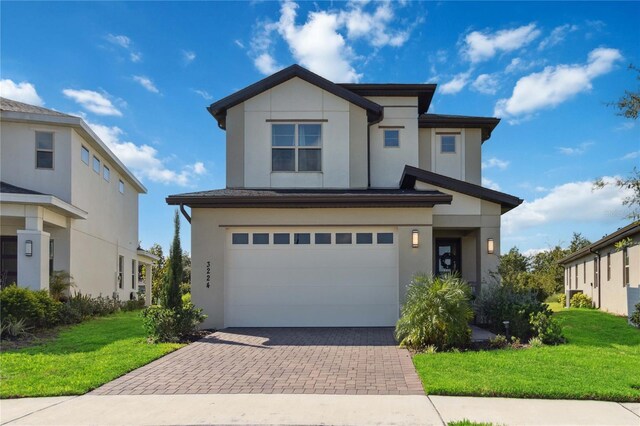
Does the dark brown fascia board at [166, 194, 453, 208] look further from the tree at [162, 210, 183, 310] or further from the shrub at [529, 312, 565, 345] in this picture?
the shrub at [529, 312, 565, 345]

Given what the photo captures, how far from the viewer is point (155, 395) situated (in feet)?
22.7

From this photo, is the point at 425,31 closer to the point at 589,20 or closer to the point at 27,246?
the point at 589,20

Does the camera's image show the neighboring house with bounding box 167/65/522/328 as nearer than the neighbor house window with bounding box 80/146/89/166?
Yes

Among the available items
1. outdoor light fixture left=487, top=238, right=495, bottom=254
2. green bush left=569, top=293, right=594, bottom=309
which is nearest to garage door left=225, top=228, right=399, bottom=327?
outdoor light fixture left=487, top=238, right=495, bottom=254

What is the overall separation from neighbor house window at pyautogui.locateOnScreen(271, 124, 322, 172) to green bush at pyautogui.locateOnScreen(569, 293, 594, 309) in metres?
15.4

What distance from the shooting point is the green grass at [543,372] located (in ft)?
22.4

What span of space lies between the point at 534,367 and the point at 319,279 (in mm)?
6575

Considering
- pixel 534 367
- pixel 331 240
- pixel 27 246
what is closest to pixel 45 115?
pixel 27 246

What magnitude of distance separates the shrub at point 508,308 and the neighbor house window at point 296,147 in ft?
21.1

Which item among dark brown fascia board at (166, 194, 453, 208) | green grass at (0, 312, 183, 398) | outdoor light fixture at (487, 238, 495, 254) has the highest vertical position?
dark brown fascia board at (166, 194, 453, 208)

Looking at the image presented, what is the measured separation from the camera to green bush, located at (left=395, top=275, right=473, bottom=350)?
993cm

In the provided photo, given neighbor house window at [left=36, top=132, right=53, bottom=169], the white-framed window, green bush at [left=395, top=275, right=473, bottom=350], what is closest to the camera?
green bush at [left=395, top=275, right=473, bottom=350]

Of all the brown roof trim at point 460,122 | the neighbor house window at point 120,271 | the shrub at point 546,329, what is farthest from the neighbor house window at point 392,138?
the neighbor house window at point 120,271

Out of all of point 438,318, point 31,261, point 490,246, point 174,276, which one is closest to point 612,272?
point 490,246
